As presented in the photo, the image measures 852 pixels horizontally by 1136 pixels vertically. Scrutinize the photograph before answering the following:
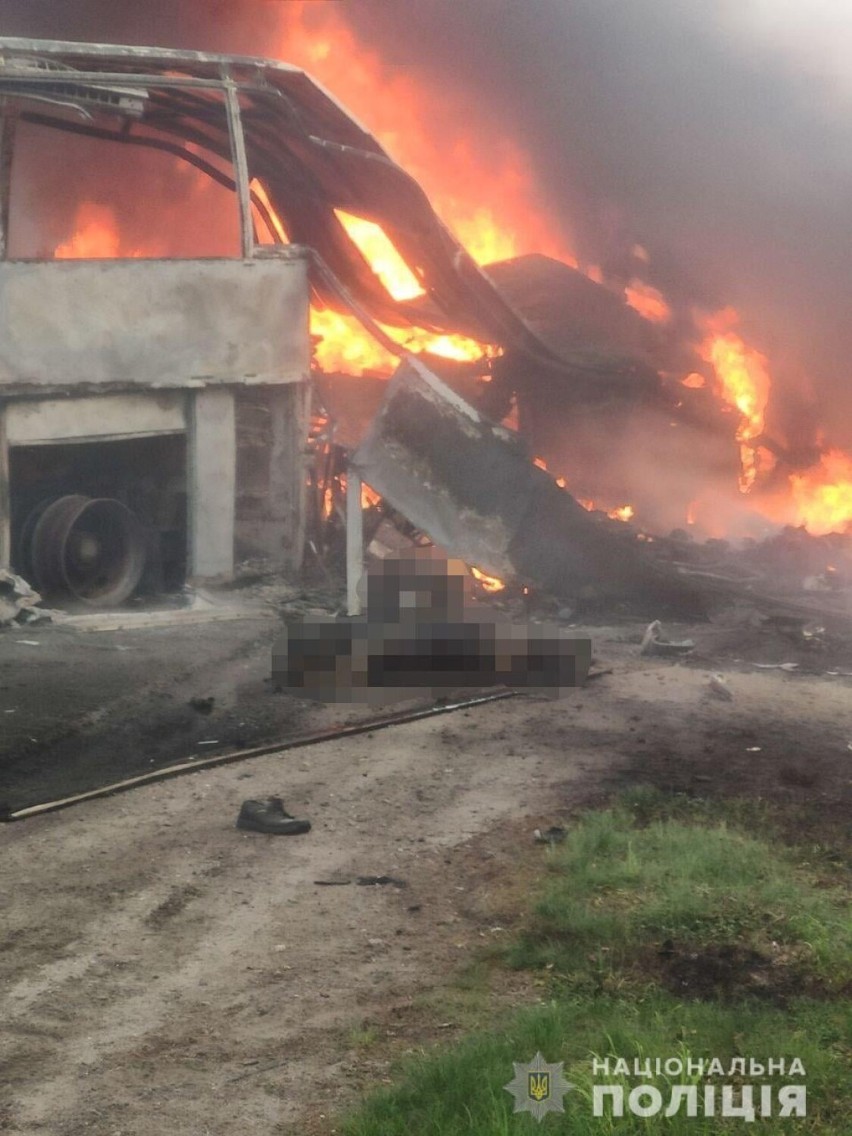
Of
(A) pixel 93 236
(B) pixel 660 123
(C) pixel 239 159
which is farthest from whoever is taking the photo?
(B) pixel 660 123

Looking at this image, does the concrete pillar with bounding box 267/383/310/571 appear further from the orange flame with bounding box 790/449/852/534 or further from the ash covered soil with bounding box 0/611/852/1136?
the orange flame with bounding box 790/449/852/534

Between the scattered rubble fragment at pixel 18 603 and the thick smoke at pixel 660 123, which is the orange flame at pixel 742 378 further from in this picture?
the scattered rubble fragment at pixel 18 603

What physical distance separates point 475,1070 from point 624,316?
1626 centimetres

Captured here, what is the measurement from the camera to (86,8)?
20.1m

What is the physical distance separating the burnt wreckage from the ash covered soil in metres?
2.44

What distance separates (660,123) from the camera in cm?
2294

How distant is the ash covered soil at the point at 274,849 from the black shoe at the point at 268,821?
98 mm

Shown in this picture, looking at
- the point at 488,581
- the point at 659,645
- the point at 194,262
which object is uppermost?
the point at 194,262

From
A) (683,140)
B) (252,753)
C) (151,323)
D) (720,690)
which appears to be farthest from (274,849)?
(683,140)

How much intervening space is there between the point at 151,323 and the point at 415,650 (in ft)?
17.0

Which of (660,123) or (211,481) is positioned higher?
(660,123)

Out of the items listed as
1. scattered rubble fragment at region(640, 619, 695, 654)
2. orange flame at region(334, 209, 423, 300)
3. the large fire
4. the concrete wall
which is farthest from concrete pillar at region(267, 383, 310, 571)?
scattered rubble fragment at region(640, 619, 695, 654)

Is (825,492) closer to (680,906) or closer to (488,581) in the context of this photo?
(488,581)

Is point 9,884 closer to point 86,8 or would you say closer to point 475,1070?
point 475,1070
